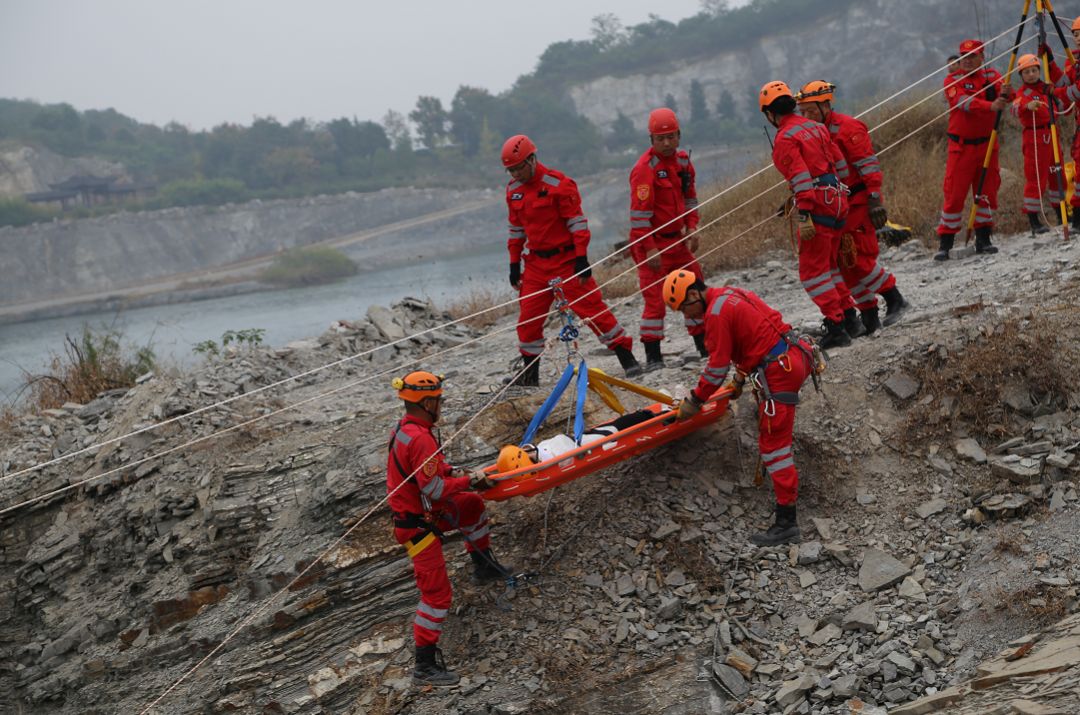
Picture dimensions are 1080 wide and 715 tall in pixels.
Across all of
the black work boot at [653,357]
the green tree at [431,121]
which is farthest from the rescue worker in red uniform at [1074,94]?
the green tree at [431,121]

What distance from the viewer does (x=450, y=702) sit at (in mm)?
5855

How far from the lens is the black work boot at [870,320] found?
7438 millimetres

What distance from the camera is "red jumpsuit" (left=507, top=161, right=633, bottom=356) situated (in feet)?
24.5

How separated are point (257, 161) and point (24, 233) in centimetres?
2213

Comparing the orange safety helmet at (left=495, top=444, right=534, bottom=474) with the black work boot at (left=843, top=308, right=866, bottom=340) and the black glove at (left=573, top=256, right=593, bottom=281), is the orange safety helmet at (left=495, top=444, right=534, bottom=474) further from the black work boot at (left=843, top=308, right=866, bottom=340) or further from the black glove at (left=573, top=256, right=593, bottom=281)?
the black work boot at (left=843, top=308, right=866, bottom=340)

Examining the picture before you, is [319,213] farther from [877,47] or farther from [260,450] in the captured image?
[260,450]

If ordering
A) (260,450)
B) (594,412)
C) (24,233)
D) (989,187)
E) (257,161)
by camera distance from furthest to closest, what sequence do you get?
1. (257,161)
2. (24,233)
3. (989,187)
4. (260,450)
5. (594,412)

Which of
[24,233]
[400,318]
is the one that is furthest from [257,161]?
[400,318]

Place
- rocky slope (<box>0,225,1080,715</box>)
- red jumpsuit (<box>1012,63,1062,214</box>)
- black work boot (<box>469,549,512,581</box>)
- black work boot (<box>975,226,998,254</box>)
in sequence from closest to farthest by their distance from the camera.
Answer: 1. rocky slope (<box>0,225,1080,715</box>)
2. black work boot (<box>469,549,512,581</box>)
3. red jumpsuit (<box>1012,63,1062,214</box>)
4. black work boot (<box>975,226,998,254</box>)

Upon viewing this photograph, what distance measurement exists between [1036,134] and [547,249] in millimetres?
5481

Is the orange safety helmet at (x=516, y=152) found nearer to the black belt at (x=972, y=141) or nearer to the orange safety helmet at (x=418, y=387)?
the orange safety helmet at (x=418, y=387)

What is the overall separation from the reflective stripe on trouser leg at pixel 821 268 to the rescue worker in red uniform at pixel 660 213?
1.01 meters

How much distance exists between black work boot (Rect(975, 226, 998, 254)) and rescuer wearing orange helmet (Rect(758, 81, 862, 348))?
339cm

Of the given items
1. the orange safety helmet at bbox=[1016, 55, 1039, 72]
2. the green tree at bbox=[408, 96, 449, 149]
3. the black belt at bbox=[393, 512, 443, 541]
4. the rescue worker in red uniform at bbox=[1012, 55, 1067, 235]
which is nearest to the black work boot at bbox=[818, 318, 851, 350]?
the black belt at bbox=[393, 512, 443, 541]
